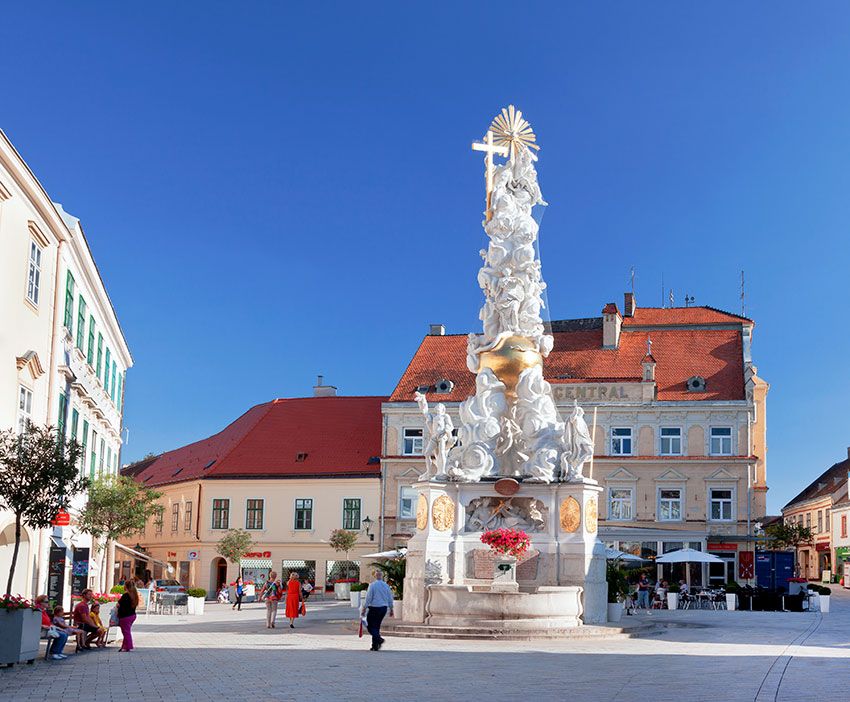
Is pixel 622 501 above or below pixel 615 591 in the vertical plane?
above

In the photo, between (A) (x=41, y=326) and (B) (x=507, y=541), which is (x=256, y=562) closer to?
(A) (x=41, y=326)

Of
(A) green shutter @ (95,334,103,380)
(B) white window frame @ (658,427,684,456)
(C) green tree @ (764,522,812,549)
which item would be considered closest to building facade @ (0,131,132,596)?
(A) green shutter @ (95,334,103,380)

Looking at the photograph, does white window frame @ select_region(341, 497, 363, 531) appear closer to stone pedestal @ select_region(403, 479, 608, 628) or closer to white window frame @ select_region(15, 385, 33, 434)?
stone pedestal @ select_region(403, 479, 608, 628)

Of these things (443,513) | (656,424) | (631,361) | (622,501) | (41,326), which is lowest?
(443,513)

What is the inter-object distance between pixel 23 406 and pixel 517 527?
1088cm

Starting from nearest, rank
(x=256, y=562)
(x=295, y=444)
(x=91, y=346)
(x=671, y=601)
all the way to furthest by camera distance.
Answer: (x=91, y=346) → (x=671, y=601) → (x=256, y=562) → (x=295, y=444)

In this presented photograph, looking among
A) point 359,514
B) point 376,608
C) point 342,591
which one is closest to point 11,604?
point 376,608

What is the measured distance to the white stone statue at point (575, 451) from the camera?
25594mm

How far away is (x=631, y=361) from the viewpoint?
57219 millimetres

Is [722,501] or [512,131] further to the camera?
[722,501]

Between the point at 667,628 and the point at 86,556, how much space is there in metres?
14.7

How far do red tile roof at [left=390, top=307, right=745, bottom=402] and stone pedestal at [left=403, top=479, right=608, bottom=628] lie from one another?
→ 30512 mm

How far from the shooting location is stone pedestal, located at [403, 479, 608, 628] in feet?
81.2

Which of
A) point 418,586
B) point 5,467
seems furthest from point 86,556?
point 5,467
